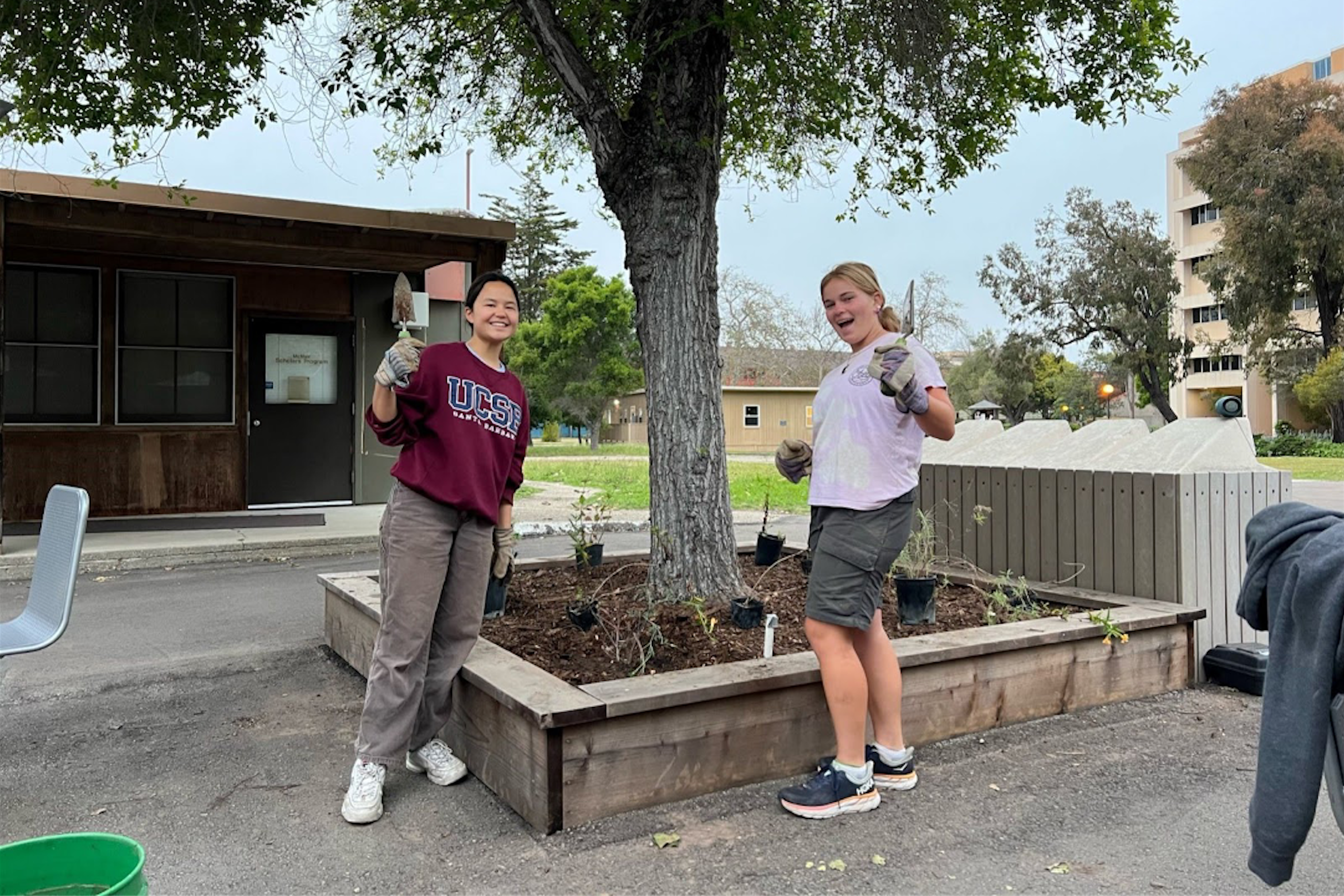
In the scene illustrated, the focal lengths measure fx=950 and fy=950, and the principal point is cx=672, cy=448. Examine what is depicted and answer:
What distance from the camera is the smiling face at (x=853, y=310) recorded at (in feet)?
9.95

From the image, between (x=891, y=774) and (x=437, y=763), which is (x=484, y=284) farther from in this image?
(x=891, y=774)

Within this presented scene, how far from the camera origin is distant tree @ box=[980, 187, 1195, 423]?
37.3 metres

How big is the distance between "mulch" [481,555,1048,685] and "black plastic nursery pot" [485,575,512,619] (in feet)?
0.13

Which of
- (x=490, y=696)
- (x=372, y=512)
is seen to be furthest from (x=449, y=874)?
(x=372, y=512)

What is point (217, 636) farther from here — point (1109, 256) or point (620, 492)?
point (1109, 256)

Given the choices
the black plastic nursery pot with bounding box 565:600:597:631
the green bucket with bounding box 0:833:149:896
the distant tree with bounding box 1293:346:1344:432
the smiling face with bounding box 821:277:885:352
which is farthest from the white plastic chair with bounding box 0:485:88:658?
the distant tree with bounding box 1293:346:1344:432

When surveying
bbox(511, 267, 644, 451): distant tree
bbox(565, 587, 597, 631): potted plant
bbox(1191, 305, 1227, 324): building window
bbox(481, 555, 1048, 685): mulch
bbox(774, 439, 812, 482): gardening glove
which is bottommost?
bbox(481, 555, 1048, 685): mulch

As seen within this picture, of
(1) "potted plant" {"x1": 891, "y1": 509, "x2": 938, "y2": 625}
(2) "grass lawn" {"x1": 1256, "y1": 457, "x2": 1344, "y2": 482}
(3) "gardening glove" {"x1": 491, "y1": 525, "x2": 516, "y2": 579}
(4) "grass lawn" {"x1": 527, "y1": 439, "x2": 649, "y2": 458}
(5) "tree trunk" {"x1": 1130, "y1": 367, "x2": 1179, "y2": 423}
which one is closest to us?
(3) "gardening glove" {"x1": 491, "y1": 525, "x2": 516, "y2": 579}

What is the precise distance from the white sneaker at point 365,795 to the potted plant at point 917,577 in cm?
202

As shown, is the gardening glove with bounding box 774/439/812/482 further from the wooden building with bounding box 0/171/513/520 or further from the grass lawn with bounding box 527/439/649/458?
the grass lawn with bounding box 527/439/649/458

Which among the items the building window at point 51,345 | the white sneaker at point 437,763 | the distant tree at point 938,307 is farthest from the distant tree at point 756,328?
the white sneaker at point 437,763

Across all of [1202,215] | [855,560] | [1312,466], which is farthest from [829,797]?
[1202,215]

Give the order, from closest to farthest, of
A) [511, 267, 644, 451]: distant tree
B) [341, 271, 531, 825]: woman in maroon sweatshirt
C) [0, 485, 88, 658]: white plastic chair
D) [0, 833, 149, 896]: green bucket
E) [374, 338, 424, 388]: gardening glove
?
[0, 833, 149, 896]: green bucket, [374, 338, 424, 388]: gardening glove, [341, 271, 531, 825]: woman in maroon sweatshirt, [0, 485, 88, 658]: white plastic chair, [511, 267, 644, 451]: distant tree

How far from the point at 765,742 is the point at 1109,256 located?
4012 centimetres
